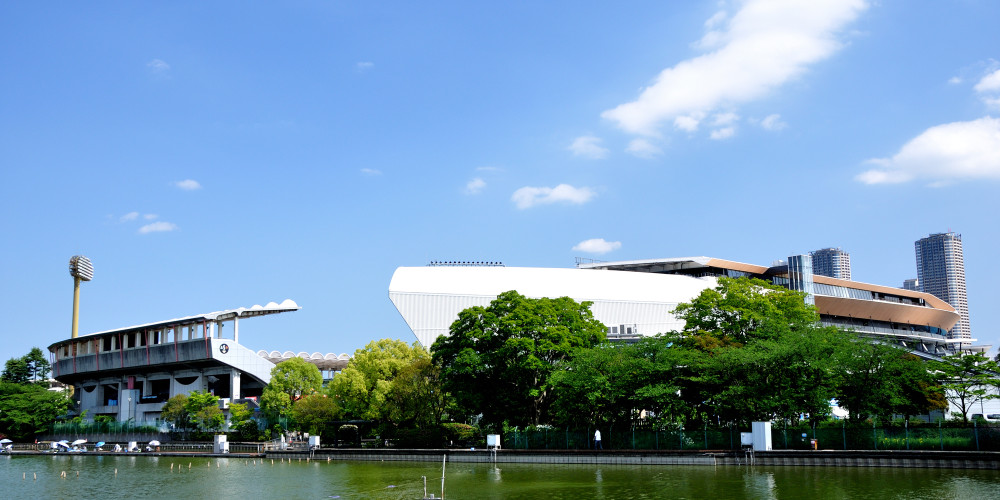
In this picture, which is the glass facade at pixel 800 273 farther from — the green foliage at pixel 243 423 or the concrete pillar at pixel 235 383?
the concrete pillar at pixel 235 383

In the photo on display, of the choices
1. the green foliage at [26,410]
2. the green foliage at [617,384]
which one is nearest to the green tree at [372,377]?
the green foliage at [617,384]

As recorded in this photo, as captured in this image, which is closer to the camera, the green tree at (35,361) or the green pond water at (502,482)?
the green pond water at (502,482)

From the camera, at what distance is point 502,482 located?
35.4 m

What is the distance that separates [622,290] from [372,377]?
37.2 m

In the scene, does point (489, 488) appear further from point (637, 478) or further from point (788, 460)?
point (788, 460)

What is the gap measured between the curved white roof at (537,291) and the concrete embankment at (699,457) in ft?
103

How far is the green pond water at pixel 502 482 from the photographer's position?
29328 millimetres

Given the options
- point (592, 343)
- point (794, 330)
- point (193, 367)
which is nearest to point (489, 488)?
point (592, 343)

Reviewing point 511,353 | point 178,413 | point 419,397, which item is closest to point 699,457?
point 511,353

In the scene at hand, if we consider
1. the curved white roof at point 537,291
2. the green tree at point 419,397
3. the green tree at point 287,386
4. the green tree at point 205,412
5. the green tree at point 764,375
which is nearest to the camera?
the green tree at point 764,375

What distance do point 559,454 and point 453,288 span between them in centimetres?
4235

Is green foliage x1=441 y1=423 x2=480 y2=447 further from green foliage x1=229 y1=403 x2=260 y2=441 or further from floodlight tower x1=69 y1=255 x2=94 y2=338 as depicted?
floodlight tower x1=69 y1=255 x2=94 y2=338

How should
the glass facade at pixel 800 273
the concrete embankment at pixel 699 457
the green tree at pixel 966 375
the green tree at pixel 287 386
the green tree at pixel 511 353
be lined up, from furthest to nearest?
the glass facade at pixel 800 273
the green tree at pixel 287 386
the green tree at pixel 511 353
the green tree at pixel 966 375
the concrete embankment at pixel 699 457

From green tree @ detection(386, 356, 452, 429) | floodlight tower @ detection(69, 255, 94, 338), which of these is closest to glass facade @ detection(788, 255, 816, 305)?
green tree @ detection(386, 356, 452, 429)
